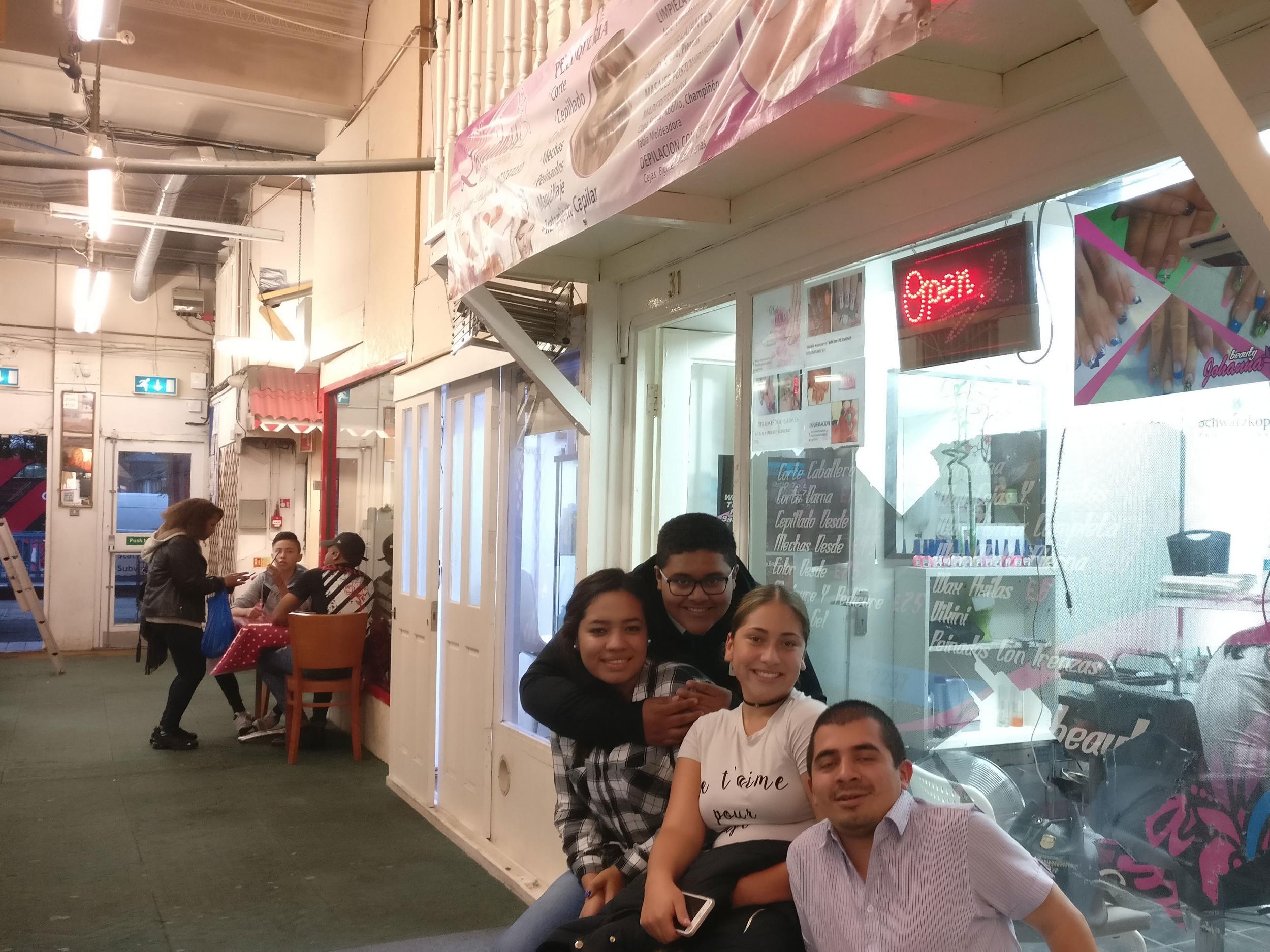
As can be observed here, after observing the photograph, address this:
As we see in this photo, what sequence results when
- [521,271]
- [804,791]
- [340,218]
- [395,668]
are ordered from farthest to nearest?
[340,218], [395,668], [521,271], [804,791]

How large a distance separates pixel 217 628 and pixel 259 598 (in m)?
0.79

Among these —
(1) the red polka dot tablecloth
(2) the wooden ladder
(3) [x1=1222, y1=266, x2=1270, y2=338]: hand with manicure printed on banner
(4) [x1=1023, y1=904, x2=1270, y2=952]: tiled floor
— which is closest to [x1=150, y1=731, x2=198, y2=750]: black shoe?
(1) the red polka dot tablecloth

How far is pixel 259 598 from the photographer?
8.53 m

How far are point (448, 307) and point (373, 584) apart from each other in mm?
2740

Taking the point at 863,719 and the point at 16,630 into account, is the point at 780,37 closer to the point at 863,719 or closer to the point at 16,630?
the point at 863,719

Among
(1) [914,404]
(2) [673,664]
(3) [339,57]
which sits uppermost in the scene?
(3) [339,57]

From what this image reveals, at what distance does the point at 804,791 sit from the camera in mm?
2062

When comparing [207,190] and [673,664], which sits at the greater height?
[207,190]

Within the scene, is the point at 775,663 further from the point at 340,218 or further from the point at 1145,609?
the point at 340,218

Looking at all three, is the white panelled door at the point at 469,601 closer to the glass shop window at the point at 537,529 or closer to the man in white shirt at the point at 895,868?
the glass shop window at the point at 537,529

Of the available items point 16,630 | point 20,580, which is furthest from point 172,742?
point 16,630

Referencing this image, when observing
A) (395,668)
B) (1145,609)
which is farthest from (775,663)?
(395,668)

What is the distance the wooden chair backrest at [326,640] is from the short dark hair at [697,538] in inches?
195

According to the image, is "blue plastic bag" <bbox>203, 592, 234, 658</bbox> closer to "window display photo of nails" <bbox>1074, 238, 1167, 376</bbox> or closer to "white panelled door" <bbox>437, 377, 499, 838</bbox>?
"white panelled door" <bbox>437, 377, 499, 838</bbox>
